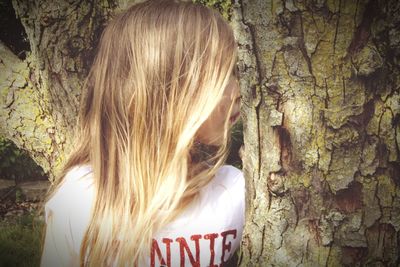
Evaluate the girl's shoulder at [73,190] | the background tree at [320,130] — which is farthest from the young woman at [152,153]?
the background tree at [320,130]

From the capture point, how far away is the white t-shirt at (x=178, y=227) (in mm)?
530

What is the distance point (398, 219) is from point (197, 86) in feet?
0.91

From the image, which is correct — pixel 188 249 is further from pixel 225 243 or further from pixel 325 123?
pixel 325 123

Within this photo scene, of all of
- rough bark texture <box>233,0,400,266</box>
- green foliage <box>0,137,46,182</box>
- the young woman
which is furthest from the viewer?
green foliage <box>0,137,46,182</box>

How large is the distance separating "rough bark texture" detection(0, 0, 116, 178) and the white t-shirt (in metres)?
0.16

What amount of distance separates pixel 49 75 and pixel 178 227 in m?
0.33

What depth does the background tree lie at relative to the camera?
1.20 feet

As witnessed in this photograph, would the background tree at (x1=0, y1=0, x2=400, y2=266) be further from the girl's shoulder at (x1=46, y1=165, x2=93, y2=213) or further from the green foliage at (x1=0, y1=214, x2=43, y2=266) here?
the green foliage at (x1=0, y1=214, x2=43, y2=266)

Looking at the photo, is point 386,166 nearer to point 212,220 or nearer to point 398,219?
point 398,219

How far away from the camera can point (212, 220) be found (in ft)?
1.83

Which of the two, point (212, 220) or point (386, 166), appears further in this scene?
point (212, 220)

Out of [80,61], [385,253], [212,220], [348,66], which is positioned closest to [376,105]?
[348,66]

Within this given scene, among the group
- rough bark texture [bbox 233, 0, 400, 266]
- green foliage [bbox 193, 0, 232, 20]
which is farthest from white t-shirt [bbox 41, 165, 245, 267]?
green foliage [bbox 193, 0, 232, 20]

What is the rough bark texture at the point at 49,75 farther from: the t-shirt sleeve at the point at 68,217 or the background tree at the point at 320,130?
the background tree at the point at 320,130
